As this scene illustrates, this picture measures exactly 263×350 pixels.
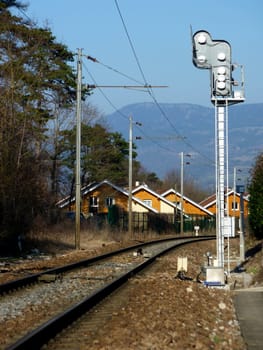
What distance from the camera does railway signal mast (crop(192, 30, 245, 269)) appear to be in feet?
62.7

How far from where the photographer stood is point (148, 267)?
24922mm

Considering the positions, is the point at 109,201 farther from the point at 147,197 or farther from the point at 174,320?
the point at 174,320

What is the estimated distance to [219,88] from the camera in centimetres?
1916

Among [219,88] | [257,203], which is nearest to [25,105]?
[257,203]

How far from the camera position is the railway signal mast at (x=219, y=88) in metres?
19.1

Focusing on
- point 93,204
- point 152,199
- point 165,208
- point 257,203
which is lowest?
point 257,203

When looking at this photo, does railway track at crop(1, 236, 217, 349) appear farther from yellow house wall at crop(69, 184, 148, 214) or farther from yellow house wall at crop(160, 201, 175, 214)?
yellow house wall at crop(160, 201, 175, 214)

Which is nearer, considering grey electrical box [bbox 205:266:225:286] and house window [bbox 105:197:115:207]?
grey electrical box [bbox 205:266:225:286]

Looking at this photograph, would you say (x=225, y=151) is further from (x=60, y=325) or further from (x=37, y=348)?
(x=37, y=348)

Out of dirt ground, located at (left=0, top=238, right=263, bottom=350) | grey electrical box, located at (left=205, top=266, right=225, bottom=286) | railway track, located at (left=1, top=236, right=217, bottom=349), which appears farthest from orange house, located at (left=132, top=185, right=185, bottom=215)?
grey electrical box, located at (left=205, top=266, right=225, bottom=286)

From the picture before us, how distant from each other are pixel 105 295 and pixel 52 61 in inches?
1686

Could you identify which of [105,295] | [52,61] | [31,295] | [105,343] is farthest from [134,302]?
[52,61]

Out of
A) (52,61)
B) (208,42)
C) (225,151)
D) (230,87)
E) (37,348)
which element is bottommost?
(37,348)

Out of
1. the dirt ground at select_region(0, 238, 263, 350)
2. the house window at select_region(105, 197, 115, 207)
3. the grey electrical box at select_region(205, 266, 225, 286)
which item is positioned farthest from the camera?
the house window at select_region(105, 197, 115, 207)
